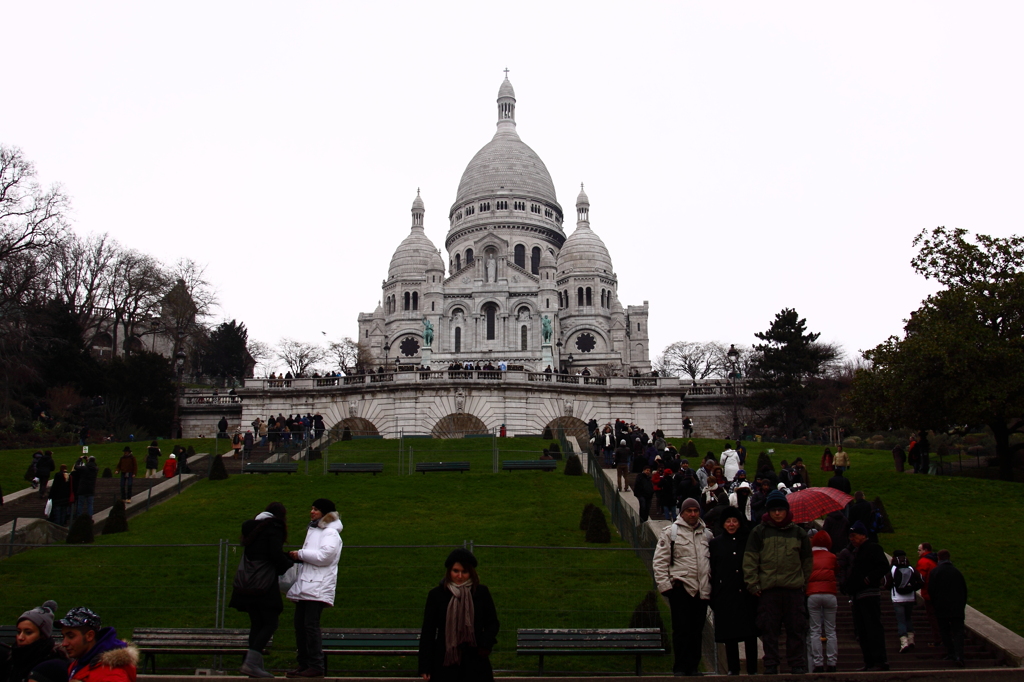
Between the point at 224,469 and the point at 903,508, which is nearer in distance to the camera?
the point at 903,508

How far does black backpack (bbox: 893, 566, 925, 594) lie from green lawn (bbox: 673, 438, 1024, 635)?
7.63 ft

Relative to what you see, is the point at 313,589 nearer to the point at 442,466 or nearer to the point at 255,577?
the point at 255,577

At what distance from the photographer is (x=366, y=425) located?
137ft

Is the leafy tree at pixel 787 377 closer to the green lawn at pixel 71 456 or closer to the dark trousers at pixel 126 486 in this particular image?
the green lawn at pixel 71 456

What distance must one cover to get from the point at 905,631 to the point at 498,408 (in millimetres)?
29191

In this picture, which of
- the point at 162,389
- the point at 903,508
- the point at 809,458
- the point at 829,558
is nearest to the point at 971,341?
the point at 903,508

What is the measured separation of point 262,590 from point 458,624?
8.41 feet

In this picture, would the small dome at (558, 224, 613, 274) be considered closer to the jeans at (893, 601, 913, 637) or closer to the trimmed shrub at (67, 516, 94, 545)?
the trimmed shrub at (67, 516, 94, 545)

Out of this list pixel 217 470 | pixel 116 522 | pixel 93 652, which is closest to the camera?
pixel 93 652

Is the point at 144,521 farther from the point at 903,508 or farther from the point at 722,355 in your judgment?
the point at 722,355

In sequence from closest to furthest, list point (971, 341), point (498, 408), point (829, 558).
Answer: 1. point (829, 558)
2. point (971, 341)
3. point (498, 408)

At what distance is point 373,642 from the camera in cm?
1037

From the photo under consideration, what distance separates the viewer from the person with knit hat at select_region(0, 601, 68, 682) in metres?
7.32

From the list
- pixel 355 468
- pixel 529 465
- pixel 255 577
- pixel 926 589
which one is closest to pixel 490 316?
pixel 529 465
